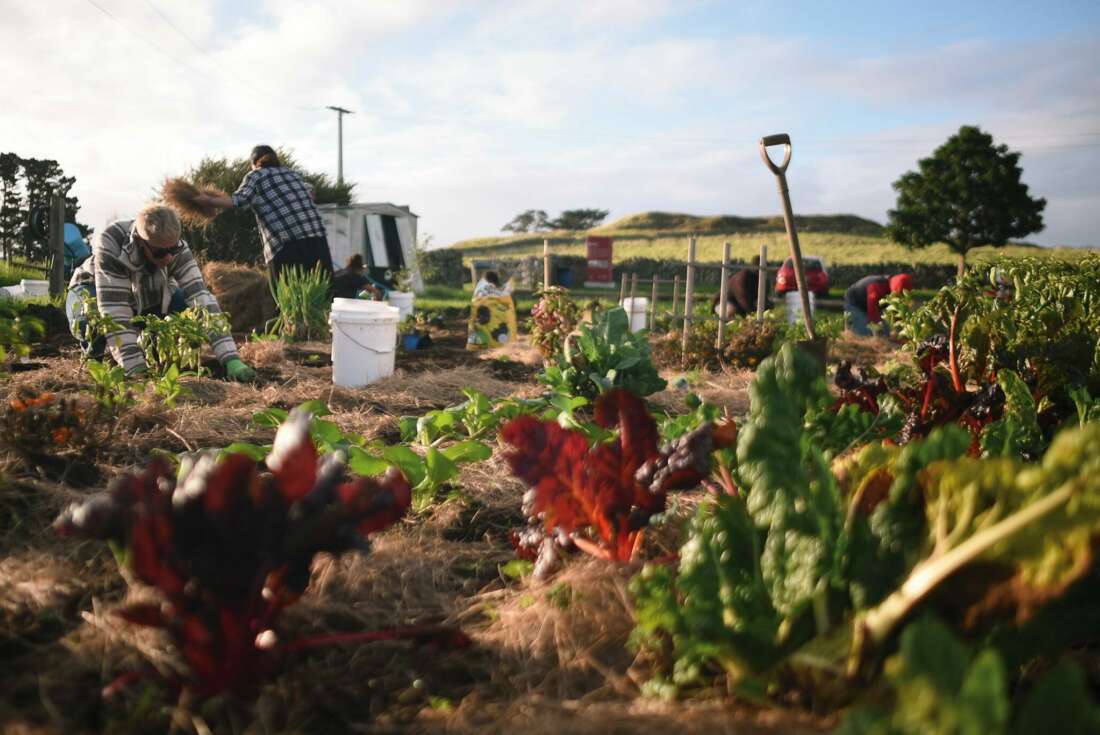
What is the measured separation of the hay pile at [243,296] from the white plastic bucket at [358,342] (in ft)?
14.8

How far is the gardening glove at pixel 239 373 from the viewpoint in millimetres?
4719

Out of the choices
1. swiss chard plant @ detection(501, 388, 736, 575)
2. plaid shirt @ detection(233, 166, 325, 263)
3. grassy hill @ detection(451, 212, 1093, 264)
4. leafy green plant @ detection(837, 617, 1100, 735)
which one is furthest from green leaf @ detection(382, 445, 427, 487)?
grassy hill @ detection(451, 212, 1093, 264)

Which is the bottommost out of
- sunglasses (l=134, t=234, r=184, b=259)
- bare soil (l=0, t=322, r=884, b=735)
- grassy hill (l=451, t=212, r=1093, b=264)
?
bare soil (l=0, t=322, r=884, b=735)

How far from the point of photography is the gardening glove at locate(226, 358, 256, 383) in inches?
186

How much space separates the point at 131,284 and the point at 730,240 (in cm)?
3358

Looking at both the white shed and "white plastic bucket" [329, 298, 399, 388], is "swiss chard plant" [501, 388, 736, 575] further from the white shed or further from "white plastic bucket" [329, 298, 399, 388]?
the white shed

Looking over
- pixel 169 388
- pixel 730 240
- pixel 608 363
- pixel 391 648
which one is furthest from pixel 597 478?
pixel 730 240

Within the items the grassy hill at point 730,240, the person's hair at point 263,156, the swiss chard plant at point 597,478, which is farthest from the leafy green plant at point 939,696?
the grassy hill at point 730,240

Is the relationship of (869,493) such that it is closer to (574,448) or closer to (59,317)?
(574,448)

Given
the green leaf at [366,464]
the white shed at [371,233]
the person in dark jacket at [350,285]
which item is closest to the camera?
the green leaf at [366,464]

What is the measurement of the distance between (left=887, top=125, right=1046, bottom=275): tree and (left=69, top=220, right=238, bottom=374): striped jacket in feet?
130

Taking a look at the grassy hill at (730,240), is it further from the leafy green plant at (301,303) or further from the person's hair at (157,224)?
the person's hair at (157,224)

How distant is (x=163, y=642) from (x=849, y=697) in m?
1.15

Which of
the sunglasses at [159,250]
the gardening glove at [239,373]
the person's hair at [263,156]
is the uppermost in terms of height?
the person's hair at [263,156]
